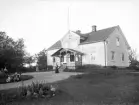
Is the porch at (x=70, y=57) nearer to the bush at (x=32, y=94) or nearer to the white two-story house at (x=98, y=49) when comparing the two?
the white two-story house at (x=98, y=49)

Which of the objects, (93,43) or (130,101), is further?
(93,43)

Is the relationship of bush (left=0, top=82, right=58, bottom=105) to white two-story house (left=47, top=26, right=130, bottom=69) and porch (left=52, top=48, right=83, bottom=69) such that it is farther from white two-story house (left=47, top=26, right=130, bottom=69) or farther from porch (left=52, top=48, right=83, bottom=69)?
porch (left=52, top=48, right=83, bottom=69)

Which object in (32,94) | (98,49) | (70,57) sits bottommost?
(32,94)

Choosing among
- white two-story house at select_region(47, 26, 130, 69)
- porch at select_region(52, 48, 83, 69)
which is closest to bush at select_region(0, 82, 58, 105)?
white two-story house at select_region(47, 26, 130, 69)

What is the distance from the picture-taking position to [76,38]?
31.2m

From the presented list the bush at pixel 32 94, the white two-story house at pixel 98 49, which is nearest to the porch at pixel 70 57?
the white two-story house at pixel 98 49

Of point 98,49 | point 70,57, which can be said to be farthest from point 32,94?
point 70,57

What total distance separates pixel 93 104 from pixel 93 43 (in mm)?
22404

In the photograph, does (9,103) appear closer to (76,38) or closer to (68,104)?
(68,104)

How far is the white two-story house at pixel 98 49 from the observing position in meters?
26.7

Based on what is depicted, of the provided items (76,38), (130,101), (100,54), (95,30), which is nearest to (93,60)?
(100,54)

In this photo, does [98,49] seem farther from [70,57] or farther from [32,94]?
[32,94]

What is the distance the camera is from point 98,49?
89.4ft

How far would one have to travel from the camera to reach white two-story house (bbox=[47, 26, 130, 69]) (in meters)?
26.7
